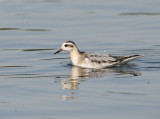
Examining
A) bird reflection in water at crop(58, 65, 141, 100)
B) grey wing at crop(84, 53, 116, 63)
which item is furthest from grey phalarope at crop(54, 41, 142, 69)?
bird reflection in water at crop(58, 65, 141, 100)

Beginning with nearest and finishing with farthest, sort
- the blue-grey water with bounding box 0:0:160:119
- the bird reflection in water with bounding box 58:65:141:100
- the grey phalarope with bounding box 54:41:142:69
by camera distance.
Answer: the blue-grey water with bounding box 0:0:160:119 < the bird reflection in water with bounding box 58:65:141:100 < the grey phalarope with bounding box 54:41:142:69

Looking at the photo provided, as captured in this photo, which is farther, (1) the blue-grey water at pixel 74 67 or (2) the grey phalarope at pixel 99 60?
(2) the grey phalarope at pixel 99 60

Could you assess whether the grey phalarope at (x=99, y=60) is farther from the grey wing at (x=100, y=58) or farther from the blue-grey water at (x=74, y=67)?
the blue-grey water at (x=74, y=67)

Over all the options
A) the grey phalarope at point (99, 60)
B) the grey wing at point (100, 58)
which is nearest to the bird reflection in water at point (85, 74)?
the grey phalarope at point (99, 60)

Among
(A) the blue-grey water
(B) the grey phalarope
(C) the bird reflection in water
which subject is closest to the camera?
(A) the blue-grey water

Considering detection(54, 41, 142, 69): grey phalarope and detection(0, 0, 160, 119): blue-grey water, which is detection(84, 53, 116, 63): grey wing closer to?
detection(54, 41, 142, 69): grey phalarope

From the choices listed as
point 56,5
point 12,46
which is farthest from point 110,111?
point 56,5

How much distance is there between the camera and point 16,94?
17.1 meters

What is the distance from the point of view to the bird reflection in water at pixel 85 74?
1826cm

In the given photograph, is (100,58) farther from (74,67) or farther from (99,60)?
(74,67)

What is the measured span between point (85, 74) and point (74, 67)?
188cm

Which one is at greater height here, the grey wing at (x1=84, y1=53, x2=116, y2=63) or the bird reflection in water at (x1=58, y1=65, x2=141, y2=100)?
the grey wing at (x1=84, y1=53, x2=116, y2=63)

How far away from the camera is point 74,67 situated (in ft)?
74.9

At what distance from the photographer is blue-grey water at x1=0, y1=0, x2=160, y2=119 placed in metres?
15.3
